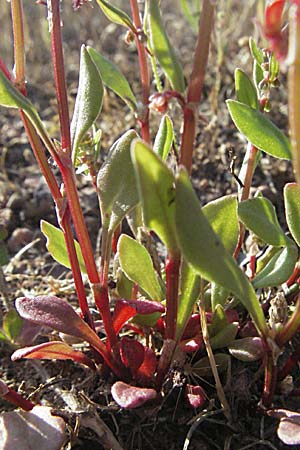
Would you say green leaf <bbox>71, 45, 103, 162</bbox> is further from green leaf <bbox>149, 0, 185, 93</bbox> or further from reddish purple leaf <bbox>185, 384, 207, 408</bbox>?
reddish purple leaf <bbox>185, 384, 207, 408</bbox>

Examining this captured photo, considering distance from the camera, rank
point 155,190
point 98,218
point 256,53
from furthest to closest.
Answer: point 98,218 → point 256,53 → point 155,190

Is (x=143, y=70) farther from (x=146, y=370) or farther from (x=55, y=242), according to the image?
(x=146, y=370)

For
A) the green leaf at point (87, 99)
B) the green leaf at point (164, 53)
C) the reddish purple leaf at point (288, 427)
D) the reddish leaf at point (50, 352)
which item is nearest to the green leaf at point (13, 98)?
the green leaf at point (87, 99)

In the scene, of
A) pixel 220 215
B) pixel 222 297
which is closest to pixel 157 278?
pixel 222 297

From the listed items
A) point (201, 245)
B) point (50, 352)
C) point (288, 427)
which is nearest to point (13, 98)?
point (201, 245)

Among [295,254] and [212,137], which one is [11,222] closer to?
[212,137]

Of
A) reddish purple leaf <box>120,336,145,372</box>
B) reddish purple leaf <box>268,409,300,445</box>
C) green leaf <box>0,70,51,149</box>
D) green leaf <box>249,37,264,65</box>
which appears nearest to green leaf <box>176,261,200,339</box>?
reddish purple leaf <box>120,336,145,372</box>
